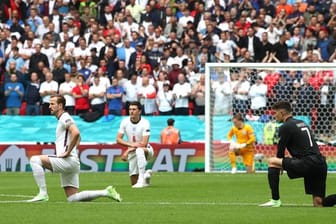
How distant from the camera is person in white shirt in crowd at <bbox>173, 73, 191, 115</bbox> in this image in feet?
111

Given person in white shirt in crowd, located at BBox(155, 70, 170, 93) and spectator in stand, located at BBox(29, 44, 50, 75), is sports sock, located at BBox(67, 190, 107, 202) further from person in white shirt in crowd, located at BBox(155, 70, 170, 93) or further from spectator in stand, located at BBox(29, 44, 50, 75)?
spectator in stand, located at BBox(29, 44, 50, 75)

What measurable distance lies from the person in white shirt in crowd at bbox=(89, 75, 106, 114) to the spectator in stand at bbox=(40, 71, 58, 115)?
48.0 inches

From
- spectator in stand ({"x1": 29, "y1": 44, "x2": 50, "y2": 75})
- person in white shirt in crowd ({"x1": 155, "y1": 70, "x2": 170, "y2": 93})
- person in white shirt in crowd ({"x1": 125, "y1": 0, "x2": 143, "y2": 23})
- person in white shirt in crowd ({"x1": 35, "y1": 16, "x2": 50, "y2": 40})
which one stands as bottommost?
person in white shirt in crowd ({"x1": 155, "y1": 70, "x2": 170, "y2": 93})

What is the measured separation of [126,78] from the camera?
1362 inches

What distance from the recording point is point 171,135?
1288 inches

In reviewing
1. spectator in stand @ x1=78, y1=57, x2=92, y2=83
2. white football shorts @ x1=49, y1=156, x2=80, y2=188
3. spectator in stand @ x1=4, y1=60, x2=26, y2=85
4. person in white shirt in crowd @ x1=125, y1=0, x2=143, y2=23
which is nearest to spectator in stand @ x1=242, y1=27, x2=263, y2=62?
person in white shirt in crowd @ x1=125, y1=0, x2=143, y2=23

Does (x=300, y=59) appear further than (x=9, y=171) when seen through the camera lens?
Yes

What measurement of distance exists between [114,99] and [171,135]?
2.48 metres

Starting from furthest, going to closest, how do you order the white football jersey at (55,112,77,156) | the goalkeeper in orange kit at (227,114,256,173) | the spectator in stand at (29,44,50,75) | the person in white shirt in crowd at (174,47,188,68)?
1. the spectator in stand at (29,44,50,75)
2. the person in white shirt in crowd at (174,47,188,68)
3. the goalkeeper in orange kit at (227,114,256,173)
4. the white football jersey at (55,112,77,156)

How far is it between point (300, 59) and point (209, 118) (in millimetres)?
4556

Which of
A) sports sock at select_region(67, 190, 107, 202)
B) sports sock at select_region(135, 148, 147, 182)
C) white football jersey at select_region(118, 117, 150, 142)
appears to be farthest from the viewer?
white football jersey at select_region(118, 117, 150, 142)

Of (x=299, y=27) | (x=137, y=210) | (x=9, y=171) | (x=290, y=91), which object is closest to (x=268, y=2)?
(x=299, y=27)

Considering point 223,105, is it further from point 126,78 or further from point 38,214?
point 38,214

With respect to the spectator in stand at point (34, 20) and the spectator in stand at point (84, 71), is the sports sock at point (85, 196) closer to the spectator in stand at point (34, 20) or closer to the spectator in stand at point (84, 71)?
the spectator in stand at point (84, 71)
